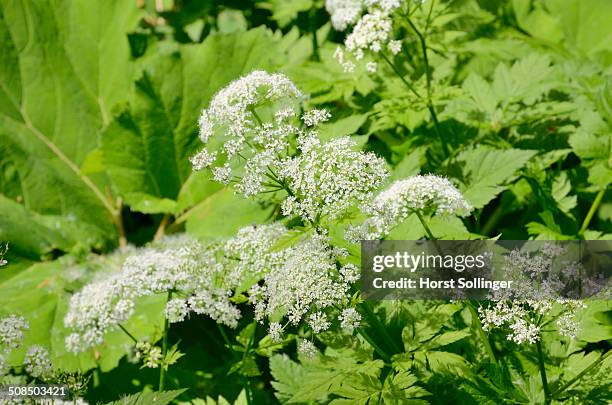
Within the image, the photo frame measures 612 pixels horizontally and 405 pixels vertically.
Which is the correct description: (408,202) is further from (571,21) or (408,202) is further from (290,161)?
(571,21)

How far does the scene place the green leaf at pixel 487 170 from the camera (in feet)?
10.0

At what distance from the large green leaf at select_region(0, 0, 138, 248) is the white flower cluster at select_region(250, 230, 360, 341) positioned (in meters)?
2.48

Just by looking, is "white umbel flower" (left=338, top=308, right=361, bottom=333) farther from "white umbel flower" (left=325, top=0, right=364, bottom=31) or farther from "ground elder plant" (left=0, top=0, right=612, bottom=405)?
"white umbel flower" (left=325, top=0, right=364, bottom=31)

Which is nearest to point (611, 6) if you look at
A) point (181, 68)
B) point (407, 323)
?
point (181, 68)

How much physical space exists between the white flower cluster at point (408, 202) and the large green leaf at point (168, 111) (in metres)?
2.21

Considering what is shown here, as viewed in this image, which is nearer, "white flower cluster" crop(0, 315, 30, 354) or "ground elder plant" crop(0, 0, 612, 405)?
"ground elder plant" crop(0, 0, 612, 405)

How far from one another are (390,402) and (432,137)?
185 cm

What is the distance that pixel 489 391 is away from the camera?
8.02 feet

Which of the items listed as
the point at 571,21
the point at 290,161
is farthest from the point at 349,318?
the point at 571,21

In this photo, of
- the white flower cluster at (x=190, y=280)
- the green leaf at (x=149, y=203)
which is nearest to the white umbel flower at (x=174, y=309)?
the white flower cluster at (x=190, y=280)

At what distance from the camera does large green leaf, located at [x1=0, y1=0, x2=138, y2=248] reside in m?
4.52

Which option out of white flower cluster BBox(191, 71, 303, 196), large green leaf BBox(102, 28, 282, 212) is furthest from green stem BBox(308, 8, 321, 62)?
white flower cluster BBox(191, 71, 303, 196)

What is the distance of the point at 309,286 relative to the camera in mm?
2293

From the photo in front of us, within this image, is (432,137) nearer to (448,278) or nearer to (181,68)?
(448,278)
